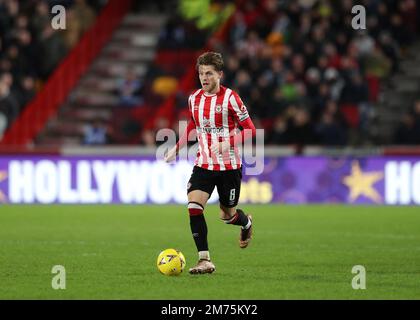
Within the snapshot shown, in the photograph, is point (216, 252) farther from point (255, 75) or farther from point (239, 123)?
point (255, 75)

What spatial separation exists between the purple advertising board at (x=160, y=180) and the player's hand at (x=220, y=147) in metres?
9.68

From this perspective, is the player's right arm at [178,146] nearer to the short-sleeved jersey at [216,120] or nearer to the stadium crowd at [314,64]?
the short-sleeved jersey at [216,120]

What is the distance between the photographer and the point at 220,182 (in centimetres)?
1061

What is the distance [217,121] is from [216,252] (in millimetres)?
2522

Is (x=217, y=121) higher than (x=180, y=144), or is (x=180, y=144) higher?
(x=217, y=121)

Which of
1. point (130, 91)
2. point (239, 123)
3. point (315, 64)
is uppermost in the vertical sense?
point (315, 64)

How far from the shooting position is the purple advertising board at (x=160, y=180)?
20250 mm

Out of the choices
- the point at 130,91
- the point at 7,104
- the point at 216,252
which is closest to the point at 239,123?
the point at 216,252

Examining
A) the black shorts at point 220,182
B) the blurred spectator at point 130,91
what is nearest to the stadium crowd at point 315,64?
the blurred spectator at point 130,91

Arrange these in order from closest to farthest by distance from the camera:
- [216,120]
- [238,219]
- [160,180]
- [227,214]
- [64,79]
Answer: [216,120] < [227,214] < [238,219] < [160,180] < [64,79]

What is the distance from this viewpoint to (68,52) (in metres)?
25.3

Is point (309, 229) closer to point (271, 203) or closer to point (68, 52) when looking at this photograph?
point (271, 203)

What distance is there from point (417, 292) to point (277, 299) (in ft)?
4.27

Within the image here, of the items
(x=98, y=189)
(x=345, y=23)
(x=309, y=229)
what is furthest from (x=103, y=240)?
(x=345, y=23)
